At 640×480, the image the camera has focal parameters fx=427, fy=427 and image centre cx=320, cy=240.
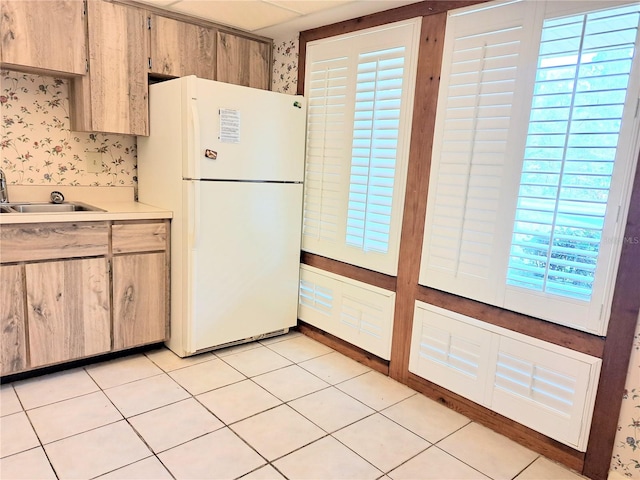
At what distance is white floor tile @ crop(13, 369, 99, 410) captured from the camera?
213 centimetres

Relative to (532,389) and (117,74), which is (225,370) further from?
(117,74)

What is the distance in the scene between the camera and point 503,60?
1908 mm

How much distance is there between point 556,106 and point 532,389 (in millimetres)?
1230

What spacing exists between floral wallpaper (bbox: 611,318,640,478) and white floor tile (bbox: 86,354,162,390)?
226cm

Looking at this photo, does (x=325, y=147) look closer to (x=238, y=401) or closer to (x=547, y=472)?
(x=238, y=401)

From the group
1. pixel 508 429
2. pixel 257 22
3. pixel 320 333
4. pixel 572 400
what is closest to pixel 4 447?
pixel 320 333

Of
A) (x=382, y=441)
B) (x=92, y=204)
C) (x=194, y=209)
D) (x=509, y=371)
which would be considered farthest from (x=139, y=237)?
(x=509, y=371)

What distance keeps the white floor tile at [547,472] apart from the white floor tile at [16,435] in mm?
2054

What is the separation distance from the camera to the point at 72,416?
2.00 m

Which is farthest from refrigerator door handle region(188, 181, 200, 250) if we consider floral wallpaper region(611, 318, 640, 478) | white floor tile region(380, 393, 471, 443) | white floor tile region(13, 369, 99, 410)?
floral wallpaper region(611, 318, 640, 478)

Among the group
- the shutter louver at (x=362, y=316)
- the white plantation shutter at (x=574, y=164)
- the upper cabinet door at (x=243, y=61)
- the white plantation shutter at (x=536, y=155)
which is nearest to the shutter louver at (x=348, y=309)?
the shutter louver at (x=362, y=316)

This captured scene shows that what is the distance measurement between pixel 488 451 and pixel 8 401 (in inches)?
90.6

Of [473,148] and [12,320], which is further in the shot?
[12,320]

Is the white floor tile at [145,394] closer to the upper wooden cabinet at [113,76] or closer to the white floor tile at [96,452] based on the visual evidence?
the white floor tile at [96,452]
